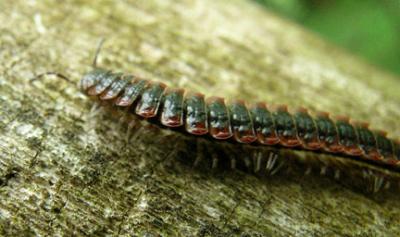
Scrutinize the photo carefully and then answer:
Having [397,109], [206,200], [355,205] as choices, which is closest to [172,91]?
[206,200]

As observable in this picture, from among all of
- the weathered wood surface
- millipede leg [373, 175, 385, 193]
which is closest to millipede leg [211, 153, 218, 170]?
the weathered wood surface

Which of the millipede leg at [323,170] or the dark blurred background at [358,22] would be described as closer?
the millipede leg at [323,170]

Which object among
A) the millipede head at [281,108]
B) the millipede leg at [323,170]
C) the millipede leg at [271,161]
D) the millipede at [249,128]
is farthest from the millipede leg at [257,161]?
the millipede leg at [323,170]

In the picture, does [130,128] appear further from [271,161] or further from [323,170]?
[323,170]

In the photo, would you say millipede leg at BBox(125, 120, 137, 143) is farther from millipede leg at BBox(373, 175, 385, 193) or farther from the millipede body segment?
millipede leg at BBox(373, 175, 385, 193)

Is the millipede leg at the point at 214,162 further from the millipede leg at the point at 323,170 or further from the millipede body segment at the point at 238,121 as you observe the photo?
the millipede leg at the point at 323,170

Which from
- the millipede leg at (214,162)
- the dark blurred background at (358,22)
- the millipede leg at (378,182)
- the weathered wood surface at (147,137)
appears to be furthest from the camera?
the dark blurred background at (358,22)

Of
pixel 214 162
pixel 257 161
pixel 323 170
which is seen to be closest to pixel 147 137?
pixel 214 162

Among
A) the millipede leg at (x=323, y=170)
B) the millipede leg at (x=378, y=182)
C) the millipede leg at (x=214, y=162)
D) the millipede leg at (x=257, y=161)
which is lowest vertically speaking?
the millipede leg at (x=214, y=162)
